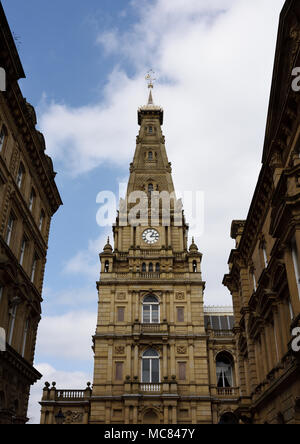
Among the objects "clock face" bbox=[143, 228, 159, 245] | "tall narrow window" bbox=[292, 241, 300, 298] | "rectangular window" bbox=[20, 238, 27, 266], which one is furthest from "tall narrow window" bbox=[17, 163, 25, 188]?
"clock face" bbox=[143, 228, 159, 245]

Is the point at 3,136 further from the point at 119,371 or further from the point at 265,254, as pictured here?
the point at 119,371

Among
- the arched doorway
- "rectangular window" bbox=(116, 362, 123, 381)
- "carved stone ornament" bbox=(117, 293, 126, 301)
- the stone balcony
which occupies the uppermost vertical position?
"carved stone ornament" bbox=(117, 293, 126, 301)

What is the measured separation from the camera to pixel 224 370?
2018 inches

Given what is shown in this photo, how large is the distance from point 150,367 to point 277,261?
98.1ft

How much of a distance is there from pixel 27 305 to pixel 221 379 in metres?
31.9

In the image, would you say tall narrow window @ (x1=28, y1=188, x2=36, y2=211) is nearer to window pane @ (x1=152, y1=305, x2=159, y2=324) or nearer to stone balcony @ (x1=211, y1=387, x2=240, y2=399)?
window pane @ (x1=152, y1=305, x2=159, y2=324)

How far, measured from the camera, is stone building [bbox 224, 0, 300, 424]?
59.3 ft

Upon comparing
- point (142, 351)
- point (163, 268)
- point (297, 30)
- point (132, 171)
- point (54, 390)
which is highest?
point (132, 171)

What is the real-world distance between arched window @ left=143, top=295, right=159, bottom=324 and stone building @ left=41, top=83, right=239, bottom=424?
0.11 metres

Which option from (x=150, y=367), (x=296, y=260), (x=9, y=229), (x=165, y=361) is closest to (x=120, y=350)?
(x=150, y=367)

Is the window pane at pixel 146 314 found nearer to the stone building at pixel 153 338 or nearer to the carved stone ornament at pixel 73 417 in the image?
the stone building at pixel 153 338

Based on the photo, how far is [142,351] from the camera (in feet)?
156

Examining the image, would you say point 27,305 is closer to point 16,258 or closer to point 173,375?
point 16,258
